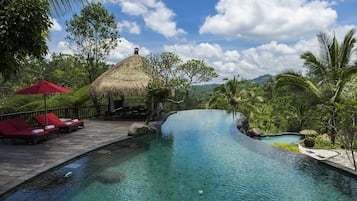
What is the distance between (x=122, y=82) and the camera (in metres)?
11.8

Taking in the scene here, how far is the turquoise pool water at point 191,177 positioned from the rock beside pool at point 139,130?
1036 millimetres

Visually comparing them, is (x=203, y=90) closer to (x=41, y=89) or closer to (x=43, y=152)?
(x=41, y=89)

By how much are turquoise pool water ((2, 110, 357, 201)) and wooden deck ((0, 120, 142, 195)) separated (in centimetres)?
23

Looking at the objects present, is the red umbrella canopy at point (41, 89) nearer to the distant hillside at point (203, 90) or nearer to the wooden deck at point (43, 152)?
the wooden deck at point (43, 152)

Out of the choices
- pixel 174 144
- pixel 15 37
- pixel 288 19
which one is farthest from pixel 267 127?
pixel 15 37

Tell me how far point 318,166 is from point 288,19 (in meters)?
7.08

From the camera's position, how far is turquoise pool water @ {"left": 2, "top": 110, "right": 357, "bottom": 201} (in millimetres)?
4082

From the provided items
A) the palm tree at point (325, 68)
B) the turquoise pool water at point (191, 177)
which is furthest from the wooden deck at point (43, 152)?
the palm tree at point (325, 68)

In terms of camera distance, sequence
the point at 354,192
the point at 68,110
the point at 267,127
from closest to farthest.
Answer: the point at 354,192 → the point at 68,110 → the point at 267,127

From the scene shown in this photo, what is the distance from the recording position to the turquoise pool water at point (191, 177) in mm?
4082

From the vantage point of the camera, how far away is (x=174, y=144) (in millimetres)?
7602

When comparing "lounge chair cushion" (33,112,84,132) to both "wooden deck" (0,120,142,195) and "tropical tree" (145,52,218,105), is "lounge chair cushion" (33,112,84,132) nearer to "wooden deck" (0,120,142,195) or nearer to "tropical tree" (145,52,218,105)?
"wooden deck" (0,120,142,195)

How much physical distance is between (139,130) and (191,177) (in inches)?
162

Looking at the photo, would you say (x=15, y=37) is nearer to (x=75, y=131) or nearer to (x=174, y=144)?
(x=174, y=144)
